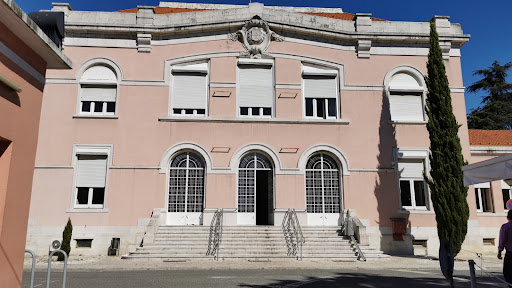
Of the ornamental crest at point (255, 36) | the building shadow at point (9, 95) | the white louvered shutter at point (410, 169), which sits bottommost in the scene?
the building shadow at point (9, 95)

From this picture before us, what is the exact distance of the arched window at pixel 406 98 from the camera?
17.6 m

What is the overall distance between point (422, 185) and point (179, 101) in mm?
11305

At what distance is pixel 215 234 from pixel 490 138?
14.7m

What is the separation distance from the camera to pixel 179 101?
17.1 m

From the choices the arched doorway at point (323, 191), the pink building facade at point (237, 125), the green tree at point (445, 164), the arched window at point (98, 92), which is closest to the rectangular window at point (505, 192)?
the pink building facade at point (237, 125)

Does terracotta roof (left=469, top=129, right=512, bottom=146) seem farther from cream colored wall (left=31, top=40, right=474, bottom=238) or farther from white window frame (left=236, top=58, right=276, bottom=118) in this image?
white window frame (left=236, top=58, right=276, bottom=118)

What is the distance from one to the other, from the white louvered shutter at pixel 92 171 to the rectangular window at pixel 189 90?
3.72m

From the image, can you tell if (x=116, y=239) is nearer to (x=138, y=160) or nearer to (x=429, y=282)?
(x=138, y=160)

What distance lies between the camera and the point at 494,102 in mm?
33344

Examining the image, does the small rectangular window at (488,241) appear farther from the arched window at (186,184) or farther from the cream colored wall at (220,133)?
the arched window at (186,184)

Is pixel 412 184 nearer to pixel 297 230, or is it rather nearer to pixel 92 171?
pixel 297 230

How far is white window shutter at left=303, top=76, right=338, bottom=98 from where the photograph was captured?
17.7 m

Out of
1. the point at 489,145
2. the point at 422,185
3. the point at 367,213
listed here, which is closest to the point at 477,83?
the point at 489,145

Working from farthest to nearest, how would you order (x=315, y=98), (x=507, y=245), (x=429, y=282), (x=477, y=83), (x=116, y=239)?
(x=477, y=83) → (x=315, y=98) → (x=116, y=239) → (x=429, y=282) → (x=507, y=245)
